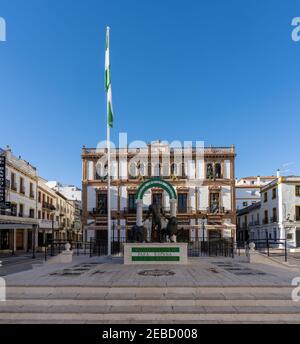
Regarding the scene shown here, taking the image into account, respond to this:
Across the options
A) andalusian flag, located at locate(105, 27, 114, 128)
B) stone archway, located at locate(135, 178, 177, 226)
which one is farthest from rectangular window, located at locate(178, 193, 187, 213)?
stone archway, located at locate(135, 178, 177, 226)

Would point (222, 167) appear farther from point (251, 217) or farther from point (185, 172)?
point (251, 217)

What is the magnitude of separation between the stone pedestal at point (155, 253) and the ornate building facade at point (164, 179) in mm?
26861

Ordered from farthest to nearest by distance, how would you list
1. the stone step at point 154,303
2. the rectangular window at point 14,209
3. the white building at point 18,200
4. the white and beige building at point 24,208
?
the rectangular window at point 14,209 → the white building at point 18,200 → the white and beige building at point 24,208 → the stone step at point 154,303

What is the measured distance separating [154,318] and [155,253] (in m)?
7.69

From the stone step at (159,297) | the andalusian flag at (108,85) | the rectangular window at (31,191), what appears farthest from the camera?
the rectangular window at (31,191)

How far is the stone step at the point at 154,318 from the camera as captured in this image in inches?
307

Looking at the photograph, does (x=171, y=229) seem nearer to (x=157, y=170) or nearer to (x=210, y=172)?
(x=157, y=170)

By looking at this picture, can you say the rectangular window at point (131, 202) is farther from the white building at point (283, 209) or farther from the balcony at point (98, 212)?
the white building at point (283, 209)

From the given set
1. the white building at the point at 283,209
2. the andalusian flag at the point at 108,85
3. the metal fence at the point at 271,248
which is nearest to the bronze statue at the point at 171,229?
the metal fence at the point at 271,248

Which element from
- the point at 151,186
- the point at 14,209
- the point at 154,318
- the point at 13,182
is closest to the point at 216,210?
the point at 14,209

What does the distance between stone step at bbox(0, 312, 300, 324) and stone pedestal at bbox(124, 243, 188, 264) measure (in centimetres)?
757

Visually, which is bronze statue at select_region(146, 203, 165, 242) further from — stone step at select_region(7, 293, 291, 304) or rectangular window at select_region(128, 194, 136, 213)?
rectangular window at select_region(128, 194, 136, 213)

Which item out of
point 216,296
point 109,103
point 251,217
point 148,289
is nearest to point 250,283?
point 216,296

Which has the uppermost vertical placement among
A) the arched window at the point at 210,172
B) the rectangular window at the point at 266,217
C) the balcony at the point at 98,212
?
the arched window at the point at 210,172
